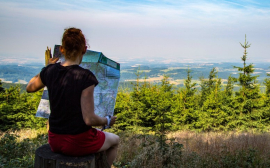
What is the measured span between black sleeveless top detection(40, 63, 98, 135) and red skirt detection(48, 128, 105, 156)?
0.05 m

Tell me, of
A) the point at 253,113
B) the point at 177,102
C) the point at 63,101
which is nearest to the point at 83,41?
the point at 63,101

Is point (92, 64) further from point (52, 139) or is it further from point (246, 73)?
point (246, 73)

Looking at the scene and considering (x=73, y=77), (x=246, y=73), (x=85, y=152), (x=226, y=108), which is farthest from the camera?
(x=246, y=73)

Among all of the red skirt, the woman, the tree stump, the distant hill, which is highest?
the woman

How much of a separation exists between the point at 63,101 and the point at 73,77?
0.82 ft

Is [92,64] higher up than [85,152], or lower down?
higher up

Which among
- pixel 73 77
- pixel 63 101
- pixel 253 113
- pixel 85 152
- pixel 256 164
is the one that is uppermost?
pixel 73 77

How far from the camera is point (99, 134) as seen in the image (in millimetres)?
2734

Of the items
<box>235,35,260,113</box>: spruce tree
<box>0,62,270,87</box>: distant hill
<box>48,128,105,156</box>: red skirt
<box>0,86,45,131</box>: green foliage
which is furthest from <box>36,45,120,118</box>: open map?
<box>235,35,260,113</box>: spruce tree

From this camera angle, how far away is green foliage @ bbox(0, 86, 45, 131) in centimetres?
1459

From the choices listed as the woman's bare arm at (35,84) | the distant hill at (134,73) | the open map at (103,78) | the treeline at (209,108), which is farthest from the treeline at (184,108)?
A: the woman's bare arm at (35,84)

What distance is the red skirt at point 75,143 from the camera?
Answer: 8.27 feet

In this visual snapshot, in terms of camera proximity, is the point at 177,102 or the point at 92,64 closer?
the point at 92,64

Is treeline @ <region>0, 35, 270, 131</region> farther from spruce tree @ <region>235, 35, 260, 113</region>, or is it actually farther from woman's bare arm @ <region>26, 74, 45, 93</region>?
woman's bare arm @ <region>26, 74, 45, 93</region>
